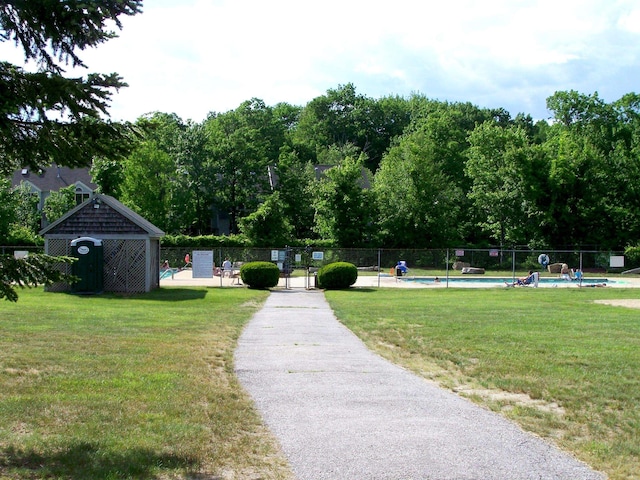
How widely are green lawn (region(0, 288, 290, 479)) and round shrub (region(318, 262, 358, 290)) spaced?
17292 millimetres

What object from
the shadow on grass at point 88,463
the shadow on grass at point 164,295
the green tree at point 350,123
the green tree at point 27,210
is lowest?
the shadow on grass at point 88,463

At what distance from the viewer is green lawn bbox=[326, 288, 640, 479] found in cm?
732

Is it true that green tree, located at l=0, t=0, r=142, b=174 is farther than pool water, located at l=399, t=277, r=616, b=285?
No

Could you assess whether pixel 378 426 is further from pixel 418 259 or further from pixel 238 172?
pixel 238 172

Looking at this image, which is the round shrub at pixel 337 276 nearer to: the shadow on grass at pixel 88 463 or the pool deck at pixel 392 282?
the pool deck at pixel 392 282

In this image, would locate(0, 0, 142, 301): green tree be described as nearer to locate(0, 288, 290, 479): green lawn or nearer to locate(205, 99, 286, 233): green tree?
locate(0, 288, 290, 479): green lawn

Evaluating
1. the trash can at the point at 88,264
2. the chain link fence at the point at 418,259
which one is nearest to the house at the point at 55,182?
the chain link fence at the point at 418,259

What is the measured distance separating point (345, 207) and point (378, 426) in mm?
47666

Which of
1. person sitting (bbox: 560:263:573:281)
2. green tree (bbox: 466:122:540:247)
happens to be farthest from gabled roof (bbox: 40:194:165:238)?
green tree (bbox: 466:122:540:247)

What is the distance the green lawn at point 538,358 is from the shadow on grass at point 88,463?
4033mm

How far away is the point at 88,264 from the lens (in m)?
27.2

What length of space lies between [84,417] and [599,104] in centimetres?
7221

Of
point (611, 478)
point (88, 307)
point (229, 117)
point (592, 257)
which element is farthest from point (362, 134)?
point (611, 478)

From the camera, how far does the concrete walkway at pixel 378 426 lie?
5715mm
